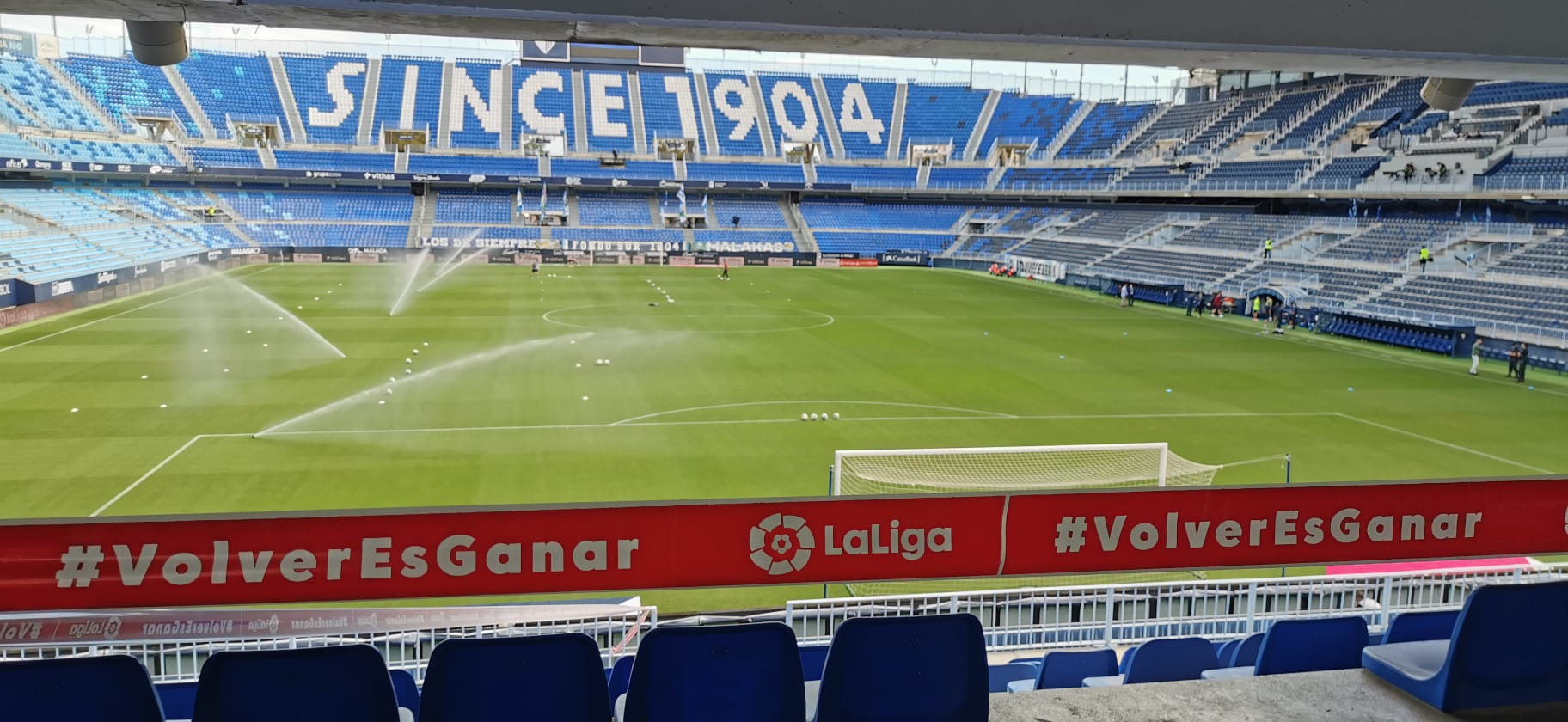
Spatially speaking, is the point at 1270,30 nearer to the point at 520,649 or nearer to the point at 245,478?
the point at 520,649

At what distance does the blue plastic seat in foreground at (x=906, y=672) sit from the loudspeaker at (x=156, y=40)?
11.1 feet

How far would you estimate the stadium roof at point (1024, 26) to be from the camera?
3494 millimetres

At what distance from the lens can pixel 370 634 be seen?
721 cm

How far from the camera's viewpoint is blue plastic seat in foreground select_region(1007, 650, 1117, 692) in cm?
568

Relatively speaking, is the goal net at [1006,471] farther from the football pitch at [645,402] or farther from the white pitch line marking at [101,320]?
the white pitch line marking at [101,320]

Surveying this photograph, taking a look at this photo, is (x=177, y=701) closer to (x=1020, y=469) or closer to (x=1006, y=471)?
(x=1006, y=471)

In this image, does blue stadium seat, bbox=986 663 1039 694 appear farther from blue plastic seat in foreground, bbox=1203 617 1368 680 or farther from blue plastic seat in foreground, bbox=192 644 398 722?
blue plastic seat in foreground, bbox=192 644 398 722

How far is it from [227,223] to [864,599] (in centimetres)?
5545

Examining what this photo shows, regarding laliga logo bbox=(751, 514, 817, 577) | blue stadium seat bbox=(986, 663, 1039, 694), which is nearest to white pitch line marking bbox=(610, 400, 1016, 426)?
blue stadium seat bbox=(986, 663, 1039, 694)

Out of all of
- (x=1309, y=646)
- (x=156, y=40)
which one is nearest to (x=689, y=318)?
(x=1309, y=646)

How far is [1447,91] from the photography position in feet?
16.5

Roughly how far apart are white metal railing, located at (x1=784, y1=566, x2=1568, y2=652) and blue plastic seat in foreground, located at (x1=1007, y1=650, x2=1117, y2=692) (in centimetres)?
196

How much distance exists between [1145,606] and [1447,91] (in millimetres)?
4894

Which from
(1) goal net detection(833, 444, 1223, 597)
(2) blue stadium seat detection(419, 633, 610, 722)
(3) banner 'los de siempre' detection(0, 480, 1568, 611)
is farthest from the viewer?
(1) goal net detection(833, 444, 1223, 597)
